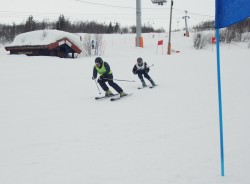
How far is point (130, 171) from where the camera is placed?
12.7 ft

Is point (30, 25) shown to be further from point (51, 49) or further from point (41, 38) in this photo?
point (51, 49)

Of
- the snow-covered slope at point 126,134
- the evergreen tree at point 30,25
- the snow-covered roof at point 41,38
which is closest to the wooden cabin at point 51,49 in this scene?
the snow-covered roof at point 41,38

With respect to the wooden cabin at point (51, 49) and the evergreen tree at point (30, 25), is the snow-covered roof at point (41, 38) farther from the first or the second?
the evergreen tree at point (30, 25)

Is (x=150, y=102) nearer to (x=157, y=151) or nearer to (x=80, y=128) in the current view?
(x=80, y=128)

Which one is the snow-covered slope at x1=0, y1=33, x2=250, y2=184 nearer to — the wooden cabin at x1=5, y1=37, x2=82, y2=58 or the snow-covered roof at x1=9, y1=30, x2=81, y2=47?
the wooden cabin at x1=5, y1=37, x2=82, y2=58

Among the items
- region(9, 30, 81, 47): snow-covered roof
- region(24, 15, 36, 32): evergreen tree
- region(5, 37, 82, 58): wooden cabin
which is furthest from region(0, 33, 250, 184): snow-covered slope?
region(24, 15, 36, 32): evergreen tree

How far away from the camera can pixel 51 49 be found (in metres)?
22.7

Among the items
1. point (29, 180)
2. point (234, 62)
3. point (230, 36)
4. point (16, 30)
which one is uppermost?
point (16, 30)

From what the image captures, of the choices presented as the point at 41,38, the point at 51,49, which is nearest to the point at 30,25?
the point at 41,38

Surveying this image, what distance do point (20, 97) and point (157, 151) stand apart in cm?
686

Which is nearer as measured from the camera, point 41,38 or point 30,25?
point 41,38

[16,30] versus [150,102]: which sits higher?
[16,30]

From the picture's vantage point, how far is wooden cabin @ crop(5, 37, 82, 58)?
872 inches

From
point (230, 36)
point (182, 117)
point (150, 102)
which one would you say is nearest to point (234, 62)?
point (150, 102)
